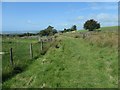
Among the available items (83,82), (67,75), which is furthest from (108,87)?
(67,75)

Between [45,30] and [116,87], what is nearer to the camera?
[116,87]

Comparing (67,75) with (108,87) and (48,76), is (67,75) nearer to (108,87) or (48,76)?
(48,76)

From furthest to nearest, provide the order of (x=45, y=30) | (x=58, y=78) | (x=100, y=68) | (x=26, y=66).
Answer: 1. (x=45, y=30)
2. (x=26, y=66)
3. (x=100, y=68)
4. (x=58, y=78)

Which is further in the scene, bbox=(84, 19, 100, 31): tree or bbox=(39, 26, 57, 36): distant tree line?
bbox=(84, 19, 100, 31): tree

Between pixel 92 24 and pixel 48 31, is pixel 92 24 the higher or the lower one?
the higher one

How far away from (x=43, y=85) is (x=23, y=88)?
751 mm

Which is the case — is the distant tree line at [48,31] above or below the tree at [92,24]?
→ below

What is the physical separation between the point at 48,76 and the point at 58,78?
0.62m

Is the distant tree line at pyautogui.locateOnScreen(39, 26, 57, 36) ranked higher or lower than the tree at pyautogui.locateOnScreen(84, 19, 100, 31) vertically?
lower

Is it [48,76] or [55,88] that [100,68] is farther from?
[55,88]

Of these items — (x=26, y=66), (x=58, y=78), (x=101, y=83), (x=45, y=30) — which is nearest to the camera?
(x=101, y=83)

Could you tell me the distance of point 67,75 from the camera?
11.0 meters

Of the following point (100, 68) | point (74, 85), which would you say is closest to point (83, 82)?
point (74, 85)

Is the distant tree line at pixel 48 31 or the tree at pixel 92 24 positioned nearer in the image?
the distant tree line at pixel 48 31
